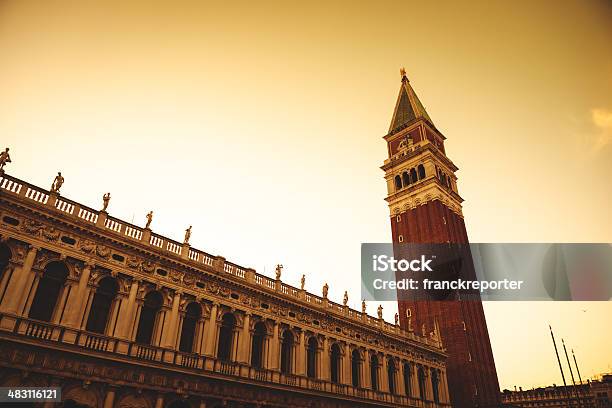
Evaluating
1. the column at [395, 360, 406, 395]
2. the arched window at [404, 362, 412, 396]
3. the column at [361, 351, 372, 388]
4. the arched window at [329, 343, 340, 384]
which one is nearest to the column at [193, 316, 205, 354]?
the arched window at [329, 343, 340, 384]

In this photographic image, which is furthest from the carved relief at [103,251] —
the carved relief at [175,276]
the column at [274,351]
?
the column at [274,351]

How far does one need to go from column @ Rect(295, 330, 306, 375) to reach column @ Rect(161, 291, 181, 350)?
31.0 feet

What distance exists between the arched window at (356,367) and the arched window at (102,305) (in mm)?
19338

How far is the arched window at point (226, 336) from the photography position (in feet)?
81.7

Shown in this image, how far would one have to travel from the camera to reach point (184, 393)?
21.5 m

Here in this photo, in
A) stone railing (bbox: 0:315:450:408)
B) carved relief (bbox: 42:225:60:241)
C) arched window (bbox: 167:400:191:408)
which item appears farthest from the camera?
arched window (bbox: 167:400:191:408)

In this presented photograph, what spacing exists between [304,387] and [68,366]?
583 inches

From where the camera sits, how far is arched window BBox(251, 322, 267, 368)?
1039 inches

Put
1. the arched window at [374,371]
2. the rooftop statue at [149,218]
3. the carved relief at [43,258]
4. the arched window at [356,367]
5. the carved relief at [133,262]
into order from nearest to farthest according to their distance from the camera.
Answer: the carved relief at [43,258] → the carved relief at [133,262] → the rooftop statue at [149,218] → the arched window at [356,367] → the arched window at [374,371]

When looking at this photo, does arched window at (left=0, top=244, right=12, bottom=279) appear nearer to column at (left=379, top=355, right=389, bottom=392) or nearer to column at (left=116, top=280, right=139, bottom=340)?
column at (left=116, top=280, right=139, bottom=340)

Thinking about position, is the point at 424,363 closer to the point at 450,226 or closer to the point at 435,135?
the point at 450,226

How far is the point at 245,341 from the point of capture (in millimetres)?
25656

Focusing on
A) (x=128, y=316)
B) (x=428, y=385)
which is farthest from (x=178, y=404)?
(x=428, y=385)

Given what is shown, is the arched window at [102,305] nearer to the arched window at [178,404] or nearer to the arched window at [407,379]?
the arched window at [178,404]
